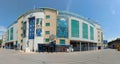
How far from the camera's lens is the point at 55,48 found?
47031mm

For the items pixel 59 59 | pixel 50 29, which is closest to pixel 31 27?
pixel 50 29

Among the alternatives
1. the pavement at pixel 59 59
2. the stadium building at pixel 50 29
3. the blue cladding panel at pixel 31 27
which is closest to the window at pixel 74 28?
the stadium building at pixel 50 29

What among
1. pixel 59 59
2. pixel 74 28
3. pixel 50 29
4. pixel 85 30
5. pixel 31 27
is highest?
pixel 31 27

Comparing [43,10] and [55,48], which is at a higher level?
[43,10]

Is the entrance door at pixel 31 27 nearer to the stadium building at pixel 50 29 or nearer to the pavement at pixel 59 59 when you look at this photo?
the stadium building at pixel 50 29

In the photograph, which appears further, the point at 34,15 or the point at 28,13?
the point at 28,13

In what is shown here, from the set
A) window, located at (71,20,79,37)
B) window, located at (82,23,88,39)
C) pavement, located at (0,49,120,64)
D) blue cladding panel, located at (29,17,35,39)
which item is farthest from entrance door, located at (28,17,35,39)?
pavement, located at (0,49,120,64)

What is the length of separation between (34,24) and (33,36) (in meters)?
4.20

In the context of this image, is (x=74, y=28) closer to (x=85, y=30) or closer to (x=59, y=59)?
(x=85, y=30)

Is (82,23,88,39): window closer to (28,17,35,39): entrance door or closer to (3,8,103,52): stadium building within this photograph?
(3,8,103,52): stadium building

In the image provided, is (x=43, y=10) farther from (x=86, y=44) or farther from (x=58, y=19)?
(x=86, y=44)

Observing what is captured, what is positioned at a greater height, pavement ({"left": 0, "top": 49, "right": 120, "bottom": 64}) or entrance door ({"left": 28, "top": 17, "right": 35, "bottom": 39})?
entrance door ({"left": 28, "top": 17, "right": 35, "bottom": 39})

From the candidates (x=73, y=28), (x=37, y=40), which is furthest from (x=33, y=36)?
(x=73, y=28)

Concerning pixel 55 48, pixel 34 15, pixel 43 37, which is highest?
pixel 34 15
